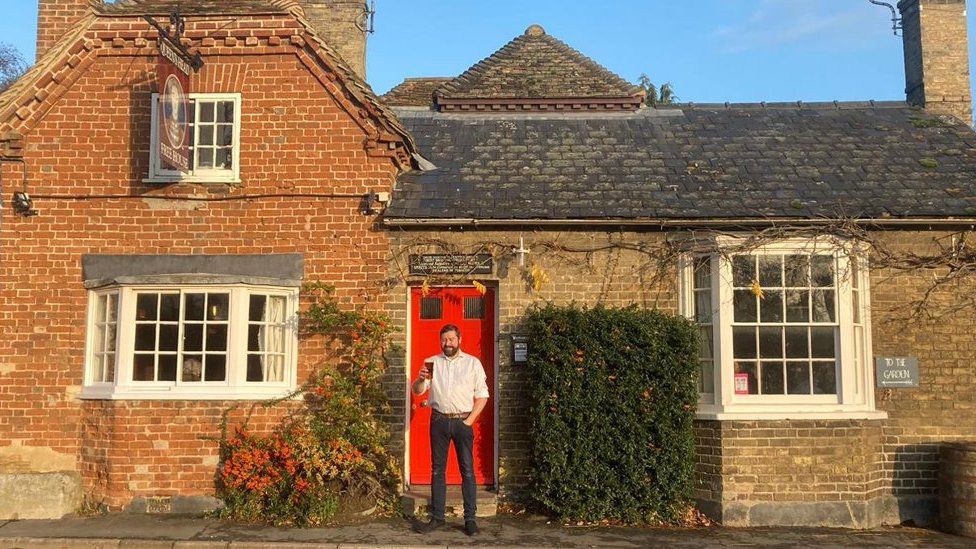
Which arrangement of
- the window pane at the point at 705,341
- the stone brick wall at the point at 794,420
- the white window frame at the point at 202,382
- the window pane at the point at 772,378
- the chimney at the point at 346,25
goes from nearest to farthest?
the stone brick wall at the point at 794,420 → the window pane at the point at 772,378 → the white window frame at the point at 202,382 → the window pane at the point at 705,341 → the chimney at the point at 346,25

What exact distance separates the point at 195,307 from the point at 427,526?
149 inches

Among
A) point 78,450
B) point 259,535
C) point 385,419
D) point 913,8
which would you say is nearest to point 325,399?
point 385,419

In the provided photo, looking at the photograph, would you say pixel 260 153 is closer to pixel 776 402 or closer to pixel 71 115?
pixel 71 115

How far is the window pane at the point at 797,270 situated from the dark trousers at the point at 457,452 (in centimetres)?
413

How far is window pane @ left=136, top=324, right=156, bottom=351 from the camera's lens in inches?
342

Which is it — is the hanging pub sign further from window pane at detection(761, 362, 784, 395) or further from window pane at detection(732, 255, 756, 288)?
window pane at detection(761, 362, 784, 395)

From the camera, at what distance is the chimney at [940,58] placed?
1149cm

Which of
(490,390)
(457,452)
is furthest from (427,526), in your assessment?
(490,390)

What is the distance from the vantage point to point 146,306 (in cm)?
874

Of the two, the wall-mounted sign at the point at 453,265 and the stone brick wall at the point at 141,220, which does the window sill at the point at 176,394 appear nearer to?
the stone brick wall at the point at 141,220

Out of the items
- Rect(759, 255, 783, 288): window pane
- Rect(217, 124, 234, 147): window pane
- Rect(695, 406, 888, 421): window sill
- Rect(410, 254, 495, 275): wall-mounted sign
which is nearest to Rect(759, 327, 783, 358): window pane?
Rect(759, 255, 783, 288): window pane

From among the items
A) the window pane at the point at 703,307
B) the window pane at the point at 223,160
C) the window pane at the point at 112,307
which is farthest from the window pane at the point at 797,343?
the window pane at the point at 112,307

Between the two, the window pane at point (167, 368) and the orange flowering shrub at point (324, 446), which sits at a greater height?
the window pane at point (167, 368)

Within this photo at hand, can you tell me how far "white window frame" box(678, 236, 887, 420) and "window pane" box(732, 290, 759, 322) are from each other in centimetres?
11
